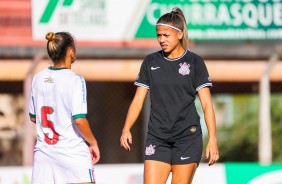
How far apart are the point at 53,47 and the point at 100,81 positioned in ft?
25.5

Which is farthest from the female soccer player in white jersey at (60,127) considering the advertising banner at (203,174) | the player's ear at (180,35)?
the advertising banner at (203,174)

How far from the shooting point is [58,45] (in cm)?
634

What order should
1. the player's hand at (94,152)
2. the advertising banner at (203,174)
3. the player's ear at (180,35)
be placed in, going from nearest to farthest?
the player's hand at (94,152), the player's ear at (180,35), the advertising banner at (203,174)

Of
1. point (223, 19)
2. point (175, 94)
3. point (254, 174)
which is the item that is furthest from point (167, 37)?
point (223, 19)

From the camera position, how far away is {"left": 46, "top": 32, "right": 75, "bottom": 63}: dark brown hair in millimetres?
6336

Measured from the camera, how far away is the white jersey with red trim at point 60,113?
20.5ft

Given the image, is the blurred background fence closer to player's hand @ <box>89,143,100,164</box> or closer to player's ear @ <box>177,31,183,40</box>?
player's hand @ <box>89,143,100,164</box>

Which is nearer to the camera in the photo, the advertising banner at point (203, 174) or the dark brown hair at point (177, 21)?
the dark brown hair at point (177, 21)

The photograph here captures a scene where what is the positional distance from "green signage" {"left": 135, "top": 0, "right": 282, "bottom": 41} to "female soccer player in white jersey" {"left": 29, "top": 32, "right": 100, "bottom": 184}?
6.68 m

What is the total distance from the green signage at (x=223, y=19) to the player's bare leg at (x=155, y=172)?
6659mm

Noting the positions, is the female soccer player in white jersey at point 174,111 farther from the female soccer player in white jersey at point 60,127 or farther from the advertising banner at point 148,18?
the advertising banner at point 148,18

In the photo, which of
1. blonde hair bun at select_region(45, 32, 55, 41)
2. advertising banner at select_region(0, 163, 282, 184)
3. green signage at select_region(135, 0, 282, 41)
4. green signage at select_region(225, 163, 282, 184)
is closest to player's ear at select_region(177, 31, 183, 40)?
blonde hair bun at select_region(45, 32, 55, 41)

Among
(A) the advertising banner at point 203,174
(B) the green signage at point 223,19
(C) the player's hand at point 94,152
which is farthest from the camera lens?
(B) the green signage at point 223,19

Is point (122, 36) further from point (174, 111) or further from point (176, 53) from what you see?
point (174, 111)
